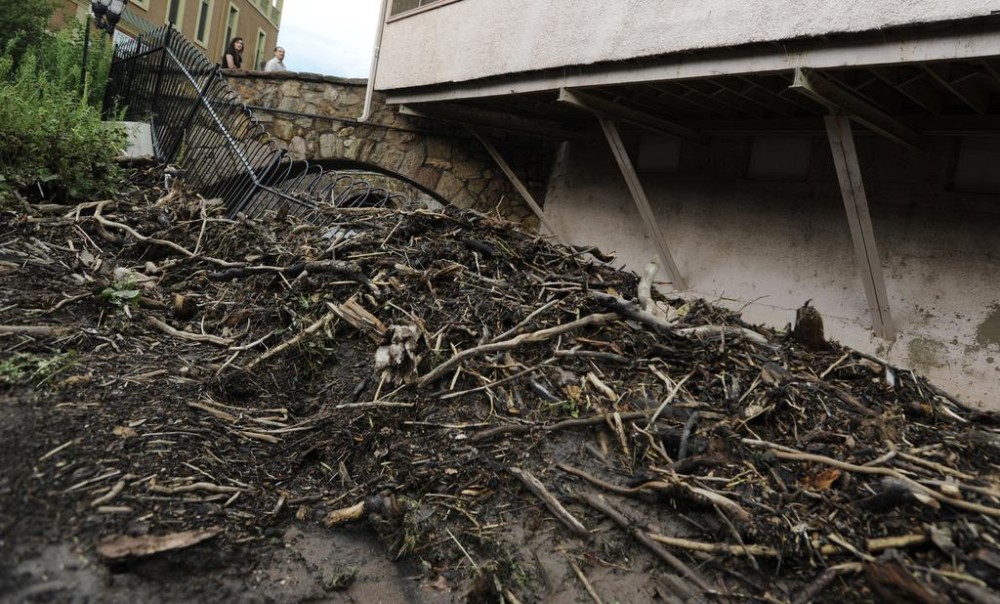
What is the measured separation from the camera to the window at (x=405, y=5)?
8.05 m

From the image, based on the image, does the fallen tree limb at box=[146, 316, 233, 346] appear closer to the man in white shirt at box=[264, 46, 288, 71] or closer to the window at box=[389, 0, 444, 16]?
the window at box=[389, 0, 444, 16]

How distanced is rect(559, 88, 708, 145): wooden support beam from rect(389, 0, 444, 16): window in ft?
8.81

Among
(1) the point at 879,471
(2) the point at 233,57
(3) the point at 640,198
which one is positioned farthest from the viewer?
(2) the point at 233,57

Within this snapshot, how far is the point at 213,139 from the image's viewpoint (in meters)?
6.48

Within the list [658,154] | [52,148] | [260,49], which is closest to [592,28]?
[658,154]

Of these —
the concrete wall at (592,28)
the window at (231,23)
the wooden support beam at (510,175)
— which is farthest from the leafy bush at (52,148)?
the window at (231,23)

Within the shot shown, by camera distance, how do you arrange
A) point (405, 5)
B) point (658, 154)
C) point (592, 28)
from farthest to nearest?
1. point (405, 5)
2. point (658, 154)
3. point (592, 28)

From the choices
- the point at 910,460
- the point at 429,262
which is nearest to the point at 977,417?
the point at 910,460

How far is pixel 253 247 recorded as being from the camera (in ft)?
14.0

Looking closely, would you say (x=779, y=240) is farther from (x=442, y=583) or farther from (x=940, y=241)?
(x=442, y=583)

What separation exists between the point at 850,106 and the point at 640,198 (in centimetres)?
245

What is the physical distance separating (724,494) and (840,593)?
1.51 feet

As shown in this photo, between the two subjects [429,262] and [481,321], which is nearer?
[481,321]

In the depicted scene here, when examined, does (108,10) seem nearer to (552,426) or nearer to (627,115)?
(627,115)
